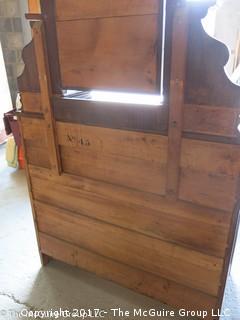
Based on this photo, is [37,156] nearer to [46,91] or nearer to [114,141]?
[46,91]

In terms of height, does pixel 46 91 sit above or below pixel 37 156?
above

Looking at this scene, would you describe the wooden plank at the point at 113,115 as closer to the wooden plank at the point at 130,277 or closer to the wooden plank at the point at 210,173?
the wooden plank at the point at 210,173

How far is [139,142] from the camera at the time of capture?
3.60ft

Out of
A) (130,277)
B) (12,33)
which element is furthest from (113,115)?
(12,33)

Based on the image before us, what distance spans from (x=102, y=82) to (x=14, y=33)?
3.19 meters

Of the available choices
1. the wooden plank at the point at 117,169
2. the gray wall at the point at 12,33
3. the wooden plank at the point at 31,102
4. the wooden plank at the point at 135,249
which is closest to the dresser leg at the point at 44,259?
the wooden plank at the point at 135,249

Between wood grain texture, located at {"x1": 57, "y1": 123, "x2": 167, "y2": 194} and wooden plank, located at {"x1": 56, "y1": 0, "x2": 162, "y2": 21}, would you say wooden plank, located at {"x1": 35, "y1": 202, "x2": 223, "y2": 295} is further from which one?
wooden plank, located at {"x1": 56, "y1": 0, "x2": 162, "y2": 21}

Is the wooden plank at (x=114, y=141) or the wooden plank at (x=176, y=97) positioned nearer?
the wooden plank at (x=176, y=97)

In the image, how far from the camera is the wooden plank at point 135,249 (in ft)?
3.89

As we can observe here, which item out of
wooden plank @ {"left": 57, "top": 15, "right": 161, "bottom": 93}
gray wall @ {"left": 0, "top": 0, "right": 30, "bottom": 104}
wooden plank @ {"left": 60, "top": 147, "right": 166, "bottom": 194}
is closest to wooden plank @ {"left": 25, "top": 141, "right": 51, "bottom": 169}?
wooden plank @ {"left": 60, "top": 147, "right": 166, "bottom": 194}

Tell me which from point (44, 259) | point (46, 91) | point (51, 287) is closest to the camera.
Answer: point (46, 91)

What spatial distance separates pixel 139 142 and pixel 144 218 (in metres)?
0.37

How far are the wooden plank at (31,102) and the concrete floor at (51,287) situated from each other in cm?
101

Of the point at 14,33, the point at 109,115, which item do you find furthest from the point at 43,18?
the point at 14,33
